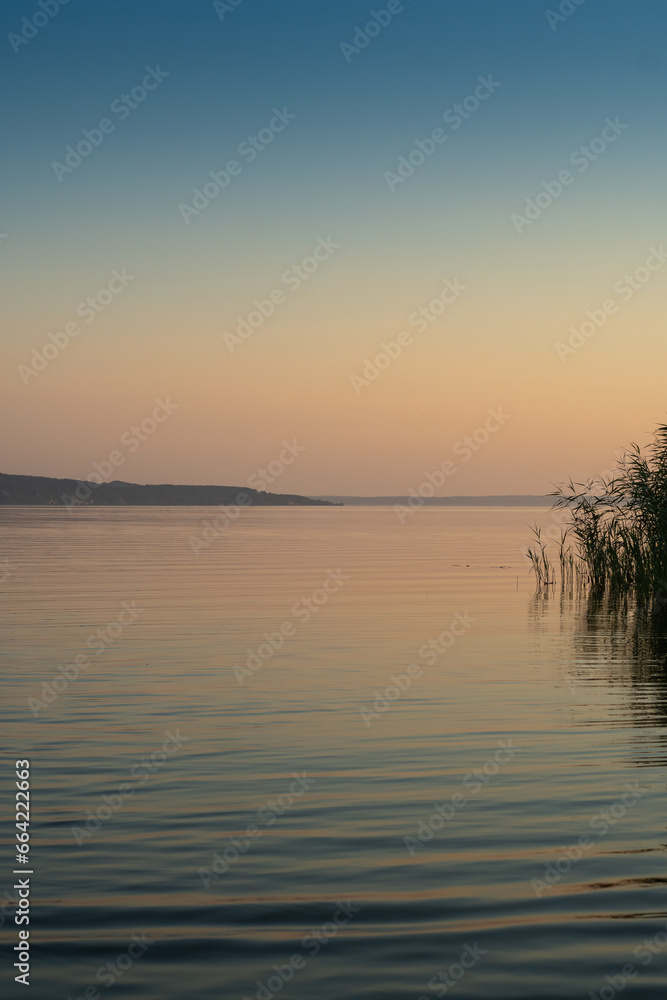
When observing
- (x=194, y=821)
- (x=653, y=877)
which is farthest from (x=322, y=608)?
(x=653, y=877)

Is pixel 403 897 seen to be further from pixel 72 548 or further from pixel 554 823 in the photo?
pixel 72 548

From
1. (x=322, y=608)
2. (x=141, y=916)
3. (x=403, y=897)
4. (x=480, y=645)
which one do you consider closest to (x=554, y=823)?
(x=403, y=897)

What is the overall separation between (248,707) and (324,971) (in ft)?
26.1

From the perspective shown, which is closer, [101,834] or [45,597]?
[101,834]

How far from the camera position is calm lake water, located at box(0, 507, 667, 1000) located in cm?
635

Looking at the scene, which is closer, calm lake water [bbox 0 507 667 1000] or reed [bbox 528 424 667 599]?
calm lake water [bbox 0 507 667 1000]

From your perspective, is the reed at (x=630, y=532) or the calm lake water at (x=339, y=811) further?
the reed at (x=630, y=532)

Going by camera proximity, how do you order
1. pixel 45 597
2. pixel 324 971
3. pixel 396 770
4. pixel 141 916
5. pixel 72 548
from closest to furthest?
pixel 324 971, pixel 141 916, pixel 396 770, pixel 45 597, pixel 72 548

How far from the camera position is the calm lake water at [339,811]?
6352 mm

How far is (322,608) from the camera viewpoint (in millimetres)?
26297

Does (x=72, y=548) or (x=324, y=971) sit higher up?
(x=72, y=548)

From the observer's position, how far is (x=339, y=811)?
9367mm

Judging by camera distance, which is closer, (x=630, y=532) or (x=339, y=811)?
(x=339, y=811)

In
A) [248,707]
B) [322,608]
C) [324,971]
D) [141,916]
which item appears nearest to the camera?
[324,971]
